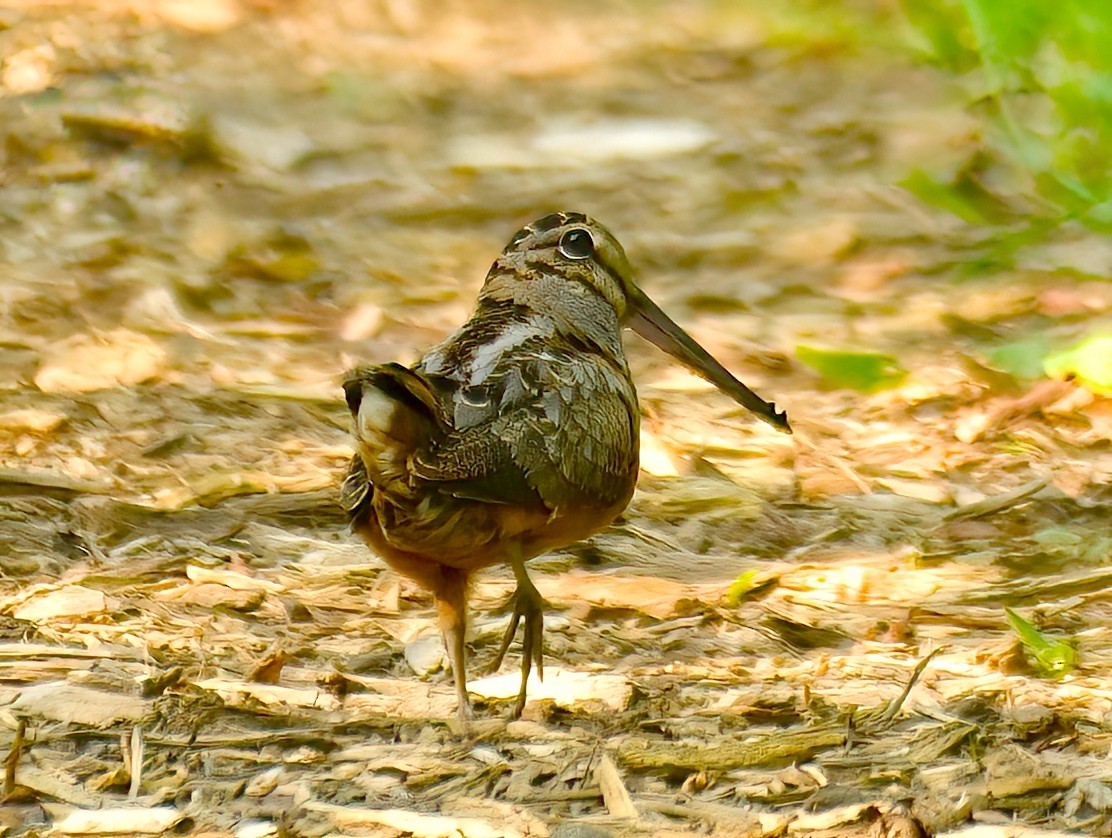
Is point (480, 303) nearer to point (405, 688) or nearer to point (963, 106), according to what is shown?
point (405, 688)

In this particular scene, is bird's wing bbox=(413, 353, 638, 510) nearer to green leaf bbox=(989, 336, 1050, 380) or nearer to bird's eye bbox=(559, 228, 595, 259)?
bird's eye bbox=(559, 228, 595, 259)

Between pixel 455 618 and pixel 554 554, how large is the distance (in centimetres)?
114

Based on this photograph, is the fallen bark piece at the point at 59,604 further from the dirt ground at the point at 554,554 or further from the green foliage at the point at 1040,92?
the green foliage at the point at 1040,92

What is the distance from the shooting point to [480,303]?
428 centimetres

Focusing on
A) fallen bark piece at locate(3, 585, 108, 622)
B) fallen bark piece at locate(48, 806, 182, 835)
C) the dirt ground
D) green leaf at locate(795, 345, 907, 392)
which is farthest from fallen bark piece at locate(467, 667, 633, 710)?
green leaf at locate(795, 345, 907, 392)

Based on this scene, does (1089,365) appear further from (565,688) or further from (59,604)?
(59,604)

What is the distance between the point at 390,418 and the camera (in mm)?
3152

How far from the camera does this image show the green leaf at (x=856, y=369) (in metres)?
5.64

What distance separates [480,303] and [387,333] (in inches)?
79.1

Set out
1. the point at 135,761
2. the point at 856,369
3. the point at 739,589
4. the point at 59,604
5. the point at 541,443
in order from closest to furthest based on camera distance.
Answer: the point at 135,761
the point at 541,443
the point at 59,604
the point at 739,589
the point at 856,369

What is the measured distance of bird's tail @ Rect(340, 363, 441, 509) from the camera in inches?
121

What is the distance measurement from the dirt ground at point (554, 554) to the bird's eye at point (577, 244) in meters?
0.98

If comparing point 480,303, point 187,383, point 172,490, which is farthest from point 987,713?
point 187,383

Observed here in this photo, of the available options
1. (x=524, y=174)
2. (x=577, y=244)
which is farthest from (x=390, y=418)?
(x=524, y=174)
